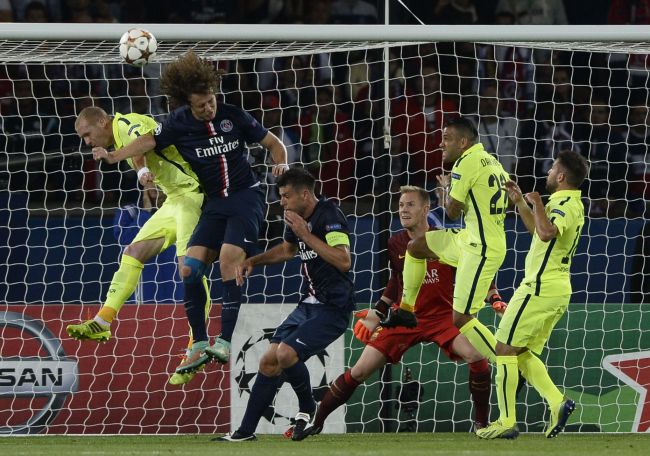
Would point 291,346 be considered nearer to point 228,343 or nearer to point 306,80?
point 228,343

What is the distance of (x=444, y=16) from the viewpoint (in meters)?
13.0

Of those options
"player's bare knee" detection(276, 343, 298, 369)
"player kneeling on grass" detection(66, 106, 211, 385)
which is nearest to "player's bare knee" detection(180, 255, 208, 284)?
"player kneeling on grass" detection(66, 106, 211, 385)

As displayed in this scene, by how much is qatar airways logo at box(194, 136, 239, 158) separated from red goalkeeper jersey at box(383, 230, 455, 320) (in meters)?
1.68

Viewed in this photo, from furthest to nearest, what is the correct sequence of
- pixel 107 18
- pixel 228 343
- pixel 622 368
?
1. pixel 107 18
2. pixel 622 368
3. pixel 228 343

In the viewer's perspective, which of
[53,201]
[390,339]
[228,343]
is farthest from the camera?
[53,201]

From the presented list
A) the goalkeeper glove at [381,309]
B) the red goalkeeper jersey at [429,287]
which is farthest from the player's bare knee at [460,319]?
the goalkeeper glove at [381,309]

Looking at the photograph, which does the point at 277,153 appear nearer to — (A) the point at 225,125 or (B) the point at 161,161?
(A) the point at 225,125

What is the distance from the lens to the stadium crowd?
1117cm

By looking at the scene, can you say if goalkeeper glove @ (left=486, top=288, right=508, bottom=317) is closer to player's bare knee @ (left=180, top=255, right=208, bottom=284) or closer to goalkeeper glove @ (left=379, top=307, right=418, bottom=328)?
goalkeeper glove @ (left=379, top=307, right=418, bottom=328)

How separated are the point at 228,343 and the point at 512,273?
2.93 metres

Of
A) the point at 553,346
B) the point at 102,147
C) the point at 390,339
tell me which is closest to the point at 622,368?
the point at 553,346

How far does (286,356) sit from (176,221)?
1.32 metres

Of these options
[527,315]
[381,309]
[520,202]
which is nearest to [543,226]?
[520,202]

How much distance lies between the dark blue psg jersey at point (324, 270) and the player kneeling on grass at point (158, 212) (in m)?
0.75
